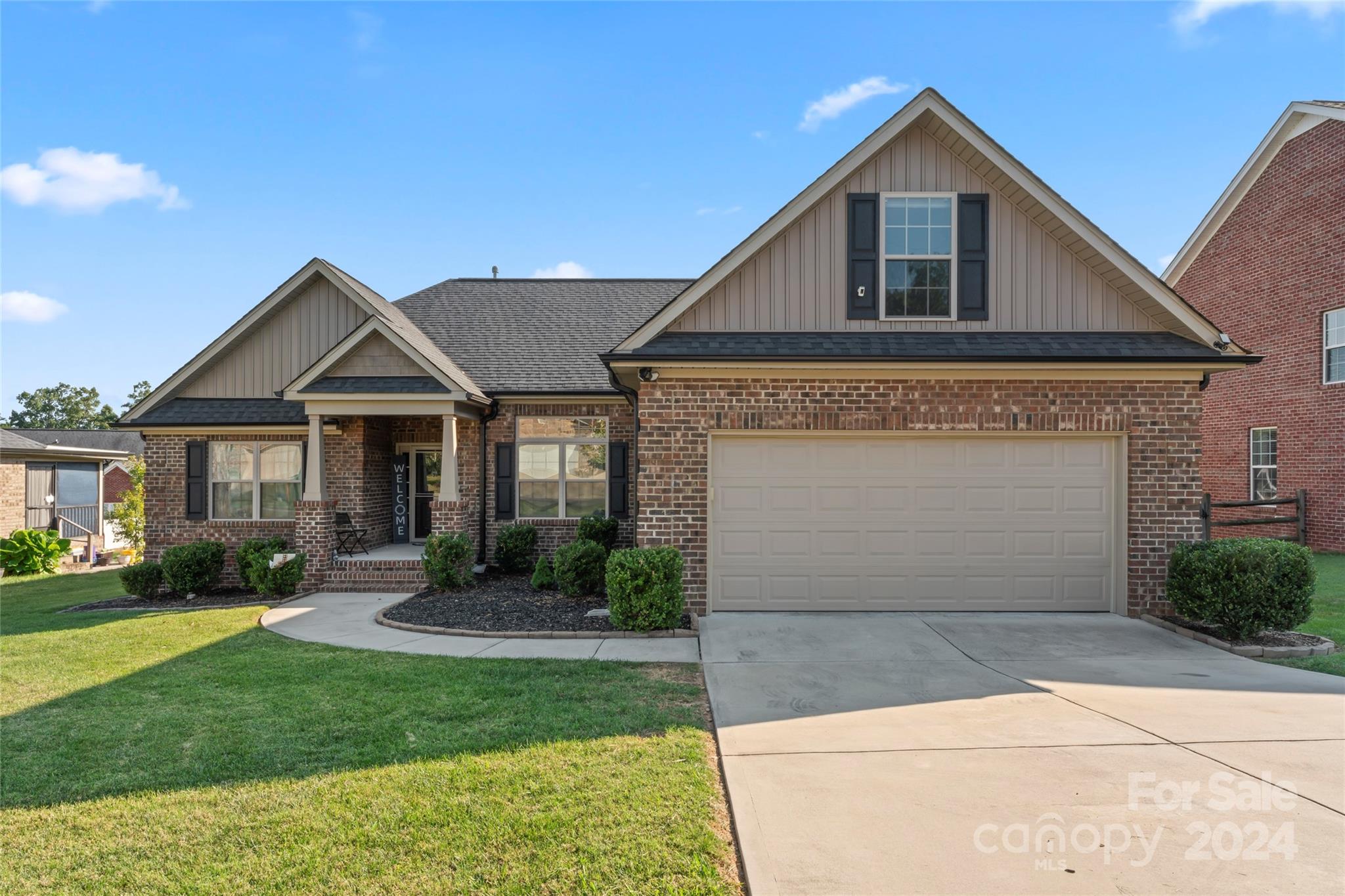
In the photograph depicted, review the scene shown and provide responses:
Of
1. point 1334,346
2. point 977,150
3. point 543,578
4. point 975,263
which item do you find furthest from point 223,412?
point 1334,346

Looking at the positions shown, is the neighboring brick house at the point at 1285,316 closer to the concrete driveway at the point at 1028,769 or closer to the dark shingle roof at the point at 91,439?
the concrete driveway at the point at 1028,769

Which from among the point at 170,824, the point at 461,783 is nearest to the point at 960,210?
the point at 461,783

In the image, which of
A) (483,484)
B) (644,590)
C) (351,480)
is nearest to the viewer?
(644,590)

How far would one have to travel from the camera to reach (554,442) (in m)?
13.1

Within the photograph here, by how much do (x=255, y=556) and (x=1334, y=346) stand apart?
889 inches

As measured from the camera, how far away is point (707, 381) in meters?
8.82

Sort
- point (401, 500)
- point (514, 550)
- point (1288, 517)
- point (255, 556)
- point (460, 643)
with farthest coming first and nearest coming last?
point (1288, 517) < point (401, 500) < point (514, 550) < point (255, 556) < point (460, 643)

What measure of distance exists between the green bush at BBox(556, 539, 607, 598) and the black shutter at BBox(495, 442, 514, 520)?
3.20 metres

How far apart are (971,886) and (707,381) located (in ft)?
21.2

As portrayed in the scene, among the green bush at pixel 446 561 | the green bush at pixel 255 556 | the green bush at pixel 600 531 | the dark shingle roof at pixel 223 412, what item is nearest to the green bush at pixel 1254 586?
the green bush at pixel 600 531

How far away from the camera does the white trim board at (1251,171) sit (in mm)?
15094

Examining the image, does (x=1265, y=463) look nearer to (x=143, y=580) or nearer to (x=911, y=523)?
(x=911, y=523)

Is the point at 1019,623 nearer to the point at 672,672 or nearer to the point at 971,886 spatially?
the point at 672,672

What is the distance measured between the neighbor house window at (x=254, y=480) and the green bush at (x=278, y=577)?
2.06m
